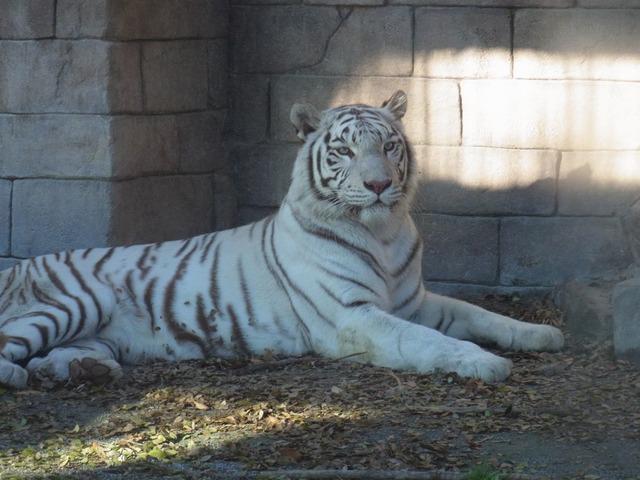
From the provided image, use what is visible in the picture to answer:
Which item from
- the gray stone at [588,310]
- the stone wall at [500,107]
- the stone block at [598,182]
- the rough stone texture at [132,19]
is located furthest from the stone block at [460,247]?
the rough stone texture at [132,19]

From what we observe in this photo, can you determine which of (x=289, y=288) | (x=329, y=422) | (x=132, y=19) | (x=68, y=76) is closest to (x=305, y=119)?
(x=289, y=288)

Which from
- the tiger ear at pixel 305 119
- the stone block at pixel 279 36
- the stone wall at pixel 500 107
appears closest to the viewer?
the tiger ear at pixel 305 119

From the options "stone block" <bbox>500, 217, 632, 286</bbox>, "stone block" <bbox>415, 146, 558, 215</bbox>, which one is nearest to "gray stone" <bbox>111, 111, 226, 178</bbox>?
"stone block" <bbox>415, 146, 558, 215</bbox>

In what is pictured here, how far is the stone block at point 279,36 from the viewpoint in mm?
6359

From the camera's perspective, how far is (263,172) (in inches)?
257

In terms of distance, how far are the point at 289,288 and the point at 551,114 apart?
1.80 meters

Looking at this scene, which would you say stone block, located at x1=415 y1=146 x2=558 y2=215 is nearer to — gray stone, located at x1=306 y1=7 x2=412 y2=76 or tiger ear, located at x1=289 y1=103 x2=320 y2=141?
gray stone, located at x1=306 y1=7 x2=412 y2=76

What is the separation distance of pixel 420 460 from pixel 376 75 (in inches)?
123

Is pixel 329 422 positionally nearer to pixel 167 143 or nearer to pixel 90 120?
pixel 90 120

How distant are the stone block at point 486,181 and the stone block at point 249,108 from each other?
85 centimetres

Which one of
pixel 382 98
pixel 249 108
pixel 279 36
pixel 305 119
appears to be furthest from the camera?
pixel 249 108

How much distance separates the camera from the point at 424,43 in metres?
6.21

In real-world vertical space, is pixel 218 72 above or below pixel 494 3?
below

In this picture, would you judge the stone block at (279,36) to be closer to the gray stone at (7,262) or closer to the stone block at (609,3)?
Result: the stone block at (609,3)
